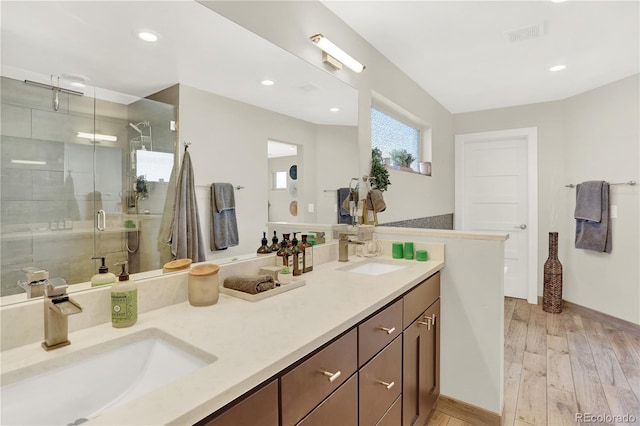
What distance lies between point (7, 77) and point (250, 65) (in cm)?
95

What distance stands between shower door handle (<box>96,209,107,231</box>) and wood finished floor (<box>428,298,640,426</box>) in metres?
1.97

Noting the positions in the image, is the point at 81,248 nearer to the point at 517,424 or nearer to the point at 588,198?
the point at 517,424

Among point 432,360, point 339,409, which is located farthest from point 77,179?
point 432,360

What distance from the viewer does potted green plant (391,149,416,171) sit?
122 inches

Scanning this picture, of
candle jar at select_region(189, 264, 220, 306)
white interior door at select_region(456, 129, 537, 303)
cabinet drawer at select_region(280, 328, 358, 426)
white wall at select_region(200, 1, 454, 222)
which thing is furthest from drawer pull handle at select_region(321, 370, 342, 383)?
white interior door at select_region(456, 129, 537, 303)

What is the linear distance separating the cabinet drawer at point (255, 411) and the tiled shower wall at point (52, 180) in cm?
65

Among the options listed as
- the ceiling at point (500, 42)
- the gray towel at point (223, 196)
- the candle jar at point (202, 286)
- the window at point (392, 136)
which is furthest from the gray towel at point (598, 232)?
the candle jar at point (202, 286)

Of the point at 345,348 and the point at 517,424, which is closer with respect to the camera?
the point at 345,348

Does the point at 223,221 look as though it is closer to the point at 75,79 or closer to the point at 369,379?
the point at 75,79

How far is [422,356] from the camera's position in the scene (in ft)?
5.73

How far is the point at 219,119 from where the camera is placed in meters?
1.39

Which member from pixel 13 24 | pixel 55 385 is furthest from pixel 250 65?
pixel 55 385

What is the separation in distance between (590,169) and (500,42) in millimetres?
2084

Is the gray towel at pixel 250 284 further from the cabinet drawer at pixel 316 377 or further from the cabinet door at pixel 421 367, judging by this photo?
the cabinet door at pixel 421 367
